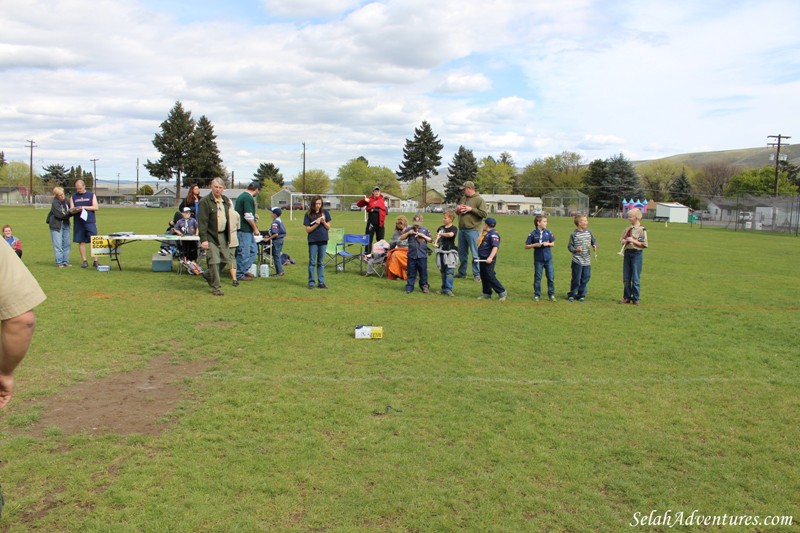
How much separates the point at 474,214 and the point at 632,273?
3.58 m

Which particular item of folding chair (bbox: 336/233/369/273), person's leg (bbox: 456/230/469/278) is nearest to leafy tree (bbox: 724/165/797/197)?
person's leg (bbox: 456/230/469/278)

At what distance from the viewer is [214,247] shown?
10594mm

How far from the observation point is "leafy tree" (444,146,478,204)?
4067 inches

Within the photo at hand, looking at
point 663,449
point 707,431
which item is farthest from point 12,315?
point 707,431

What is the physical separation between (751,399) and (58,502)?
6034 mm

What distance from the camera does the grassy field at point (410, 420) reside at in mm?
3705

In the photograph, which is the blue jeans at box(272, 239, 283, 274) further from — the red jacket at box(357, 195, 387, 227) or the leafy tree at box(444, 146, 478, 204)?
the leafy tree at box(444, 146, 478, 204)

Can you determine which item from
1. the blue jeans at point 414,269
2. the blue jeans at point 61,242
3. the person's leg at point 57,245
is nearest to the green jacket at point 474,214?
the blue jeans at point 414,269

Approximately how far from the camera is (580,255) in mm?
10930

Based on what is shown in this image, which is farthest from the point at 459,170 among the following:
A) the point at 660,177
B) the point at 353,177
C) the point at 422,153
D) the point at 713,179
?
the point at 713,179

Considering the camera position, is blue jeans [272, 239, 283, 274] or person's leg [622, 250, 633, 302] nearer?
person's leg [622, 250, 633, 302]

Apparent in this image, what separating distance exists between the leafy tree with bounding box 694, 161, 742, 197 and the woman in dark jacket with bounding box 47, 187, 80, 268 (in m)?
116

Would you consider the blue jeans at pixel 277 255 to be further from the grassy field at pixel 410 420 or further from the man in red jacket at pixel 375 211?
the grassy field at pixel 410 420

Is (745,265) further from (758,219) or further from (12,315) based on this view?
(758,219)
